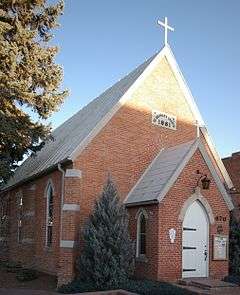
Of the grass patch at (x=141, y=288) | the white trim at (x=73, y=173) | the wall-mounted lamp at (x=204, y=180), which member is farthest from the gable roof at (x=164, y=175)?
the grass patch at (x=141, y=288)

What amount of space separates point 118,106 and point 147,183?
11.6 feet

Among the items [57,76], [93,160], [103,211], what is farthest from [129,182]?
[57,76]

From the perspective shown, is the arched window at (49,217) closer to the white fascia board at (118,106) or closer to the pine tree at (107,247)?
the white fascia board at (118,106)

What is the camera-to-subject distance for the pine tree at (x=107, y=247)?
16.2m

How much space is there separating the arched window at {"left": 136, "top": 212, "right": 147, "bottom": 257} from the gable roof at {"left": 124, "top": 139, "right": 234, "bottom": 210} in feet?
2.01

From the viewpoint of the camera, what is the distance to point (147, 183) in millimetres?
19422

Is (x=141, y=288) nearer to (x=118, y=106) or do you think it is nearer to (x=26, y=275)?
(x=26, y=275)

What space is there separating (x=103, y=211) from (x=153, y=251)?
7.58ft

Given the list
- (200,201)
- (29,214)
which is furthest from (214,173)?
(29,214)

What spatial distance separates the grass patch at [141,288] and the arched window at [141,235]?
6.01ft

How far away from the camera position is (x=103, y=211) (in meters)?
17.1

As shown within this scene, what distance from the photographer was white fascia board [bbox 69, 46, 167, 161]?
18.9 metres

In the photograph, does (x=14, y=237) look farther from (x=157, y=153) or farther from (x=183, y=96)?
(x=183, y=96)

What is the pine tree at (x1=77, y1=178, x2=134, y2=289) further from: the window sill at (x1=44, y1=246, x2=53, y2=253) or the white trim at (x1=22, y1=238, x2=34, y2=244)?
the white trim at (x1=22, y1=238, x2=34, y2=244)
